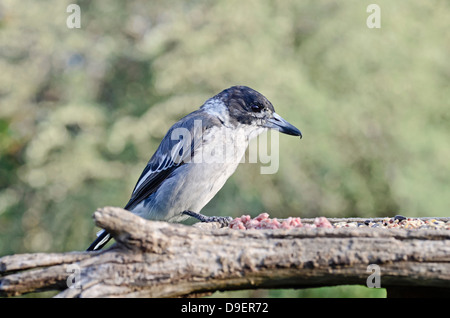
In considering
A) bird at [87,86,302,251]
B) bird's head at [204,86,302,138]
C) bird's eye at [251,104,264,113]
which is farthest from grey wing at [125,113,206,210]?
bird's eye at [251,104,264,113]

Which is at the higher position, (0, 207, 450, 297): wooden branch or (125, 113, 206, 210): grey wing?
(125, 113, 206, 210): grey wing

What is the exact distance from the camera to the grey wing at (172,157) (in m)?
4.07

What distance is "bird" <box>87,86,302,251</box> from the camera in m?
3.91

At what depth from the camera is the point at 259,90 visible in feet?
20.0

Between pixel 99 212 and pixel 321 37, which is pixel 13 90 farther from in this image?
pixel 99 212

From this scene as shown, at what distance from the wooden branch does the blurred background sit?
11.7 feet

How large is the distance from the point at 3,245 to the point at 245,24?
3923mm

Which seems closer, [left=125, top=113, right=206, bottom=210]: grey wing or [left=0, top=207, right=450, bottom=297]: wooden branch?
[left=0, top=207, right=450, bottom=297]: wooden branch

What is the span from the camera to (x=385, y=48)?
6.49 metres

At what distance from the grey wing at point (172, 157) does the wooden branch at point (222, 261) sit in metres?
1.74

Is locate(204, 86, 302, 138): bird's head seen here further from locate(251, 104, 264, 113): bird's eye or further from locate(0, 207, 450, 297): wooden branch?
locate(0, 207, 450, 297): wooden branch

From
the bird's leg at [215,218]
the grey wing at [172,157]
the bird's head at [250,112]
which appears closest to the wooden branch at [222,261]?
the bird's leg at [215,218]

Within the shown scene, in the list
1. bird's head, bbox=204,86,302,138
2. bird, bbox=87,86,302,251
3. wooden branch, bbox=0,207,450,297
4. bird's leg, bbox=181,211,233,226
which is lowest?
wooden branch, bbox=0,207,450,297

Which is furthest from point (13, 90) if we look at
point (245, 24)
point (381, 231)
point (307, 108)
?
point (381, 231)
